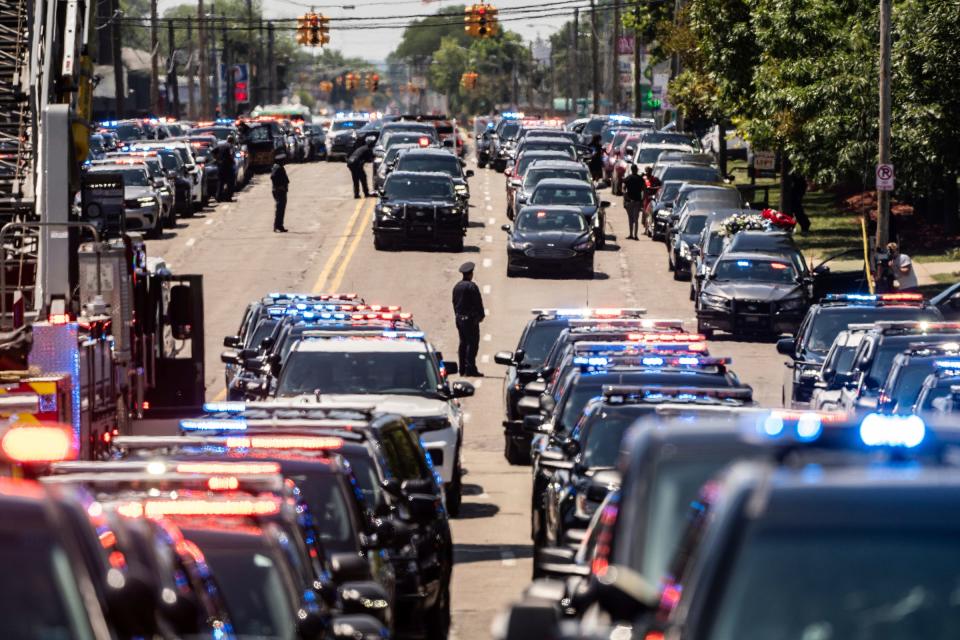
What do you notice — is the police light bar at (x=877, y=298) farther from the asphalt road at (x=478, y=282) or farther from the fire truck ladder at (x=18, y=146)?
the fire truck ladder at (x=18, y=146)

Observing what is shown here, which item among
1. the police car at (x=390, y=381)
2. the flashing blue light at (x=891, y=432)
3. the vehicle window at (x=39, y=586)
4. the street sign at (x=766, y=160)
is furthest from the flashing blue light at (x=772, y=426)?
the street sign at (x=766, y=160)

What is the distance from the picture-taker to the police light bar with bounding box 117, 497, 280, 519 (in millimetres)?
8719

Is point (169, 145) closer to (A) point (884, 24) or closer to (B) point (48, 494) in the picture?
(A) point (884, 24)

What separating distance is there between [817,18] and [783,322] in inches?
496

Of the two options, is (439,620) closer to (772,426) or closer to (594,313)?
(772,426)

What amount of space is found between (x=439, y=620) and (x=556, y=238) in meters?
30.8

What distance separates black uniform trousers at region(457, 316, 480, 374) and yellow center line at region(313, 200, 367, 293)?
381 inches

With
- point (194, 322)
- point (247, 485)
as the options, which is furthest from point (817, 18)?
point (247, 485)

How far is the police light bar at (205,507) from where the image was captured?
8.72 metres

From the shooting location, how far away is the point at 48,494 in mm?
5527

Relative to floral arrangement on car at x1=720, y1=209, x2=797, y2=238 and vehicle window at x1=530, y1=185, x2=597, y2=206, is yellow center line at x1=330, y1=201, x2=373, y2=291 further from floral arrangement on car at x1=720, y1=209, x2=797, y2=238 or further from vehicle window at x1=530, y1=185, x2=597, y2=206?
floral arrangement on car at x1=720, y1=209, x2=797, y2=238

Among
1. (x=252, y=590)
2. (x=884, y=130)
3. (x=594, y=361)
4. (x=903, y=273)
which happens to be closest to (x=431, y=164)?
(x=884, y=130)

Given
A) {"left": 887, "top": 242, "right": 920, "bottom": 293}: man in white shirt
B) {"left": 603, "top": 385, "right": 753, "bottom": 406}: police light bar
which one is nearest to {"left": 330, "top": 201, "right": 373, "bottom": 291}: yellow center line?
{"left": 887, "top": 242, "right": 920, "bottom": 293}: man in white shirt

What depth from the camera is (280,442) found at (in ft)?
39.4
